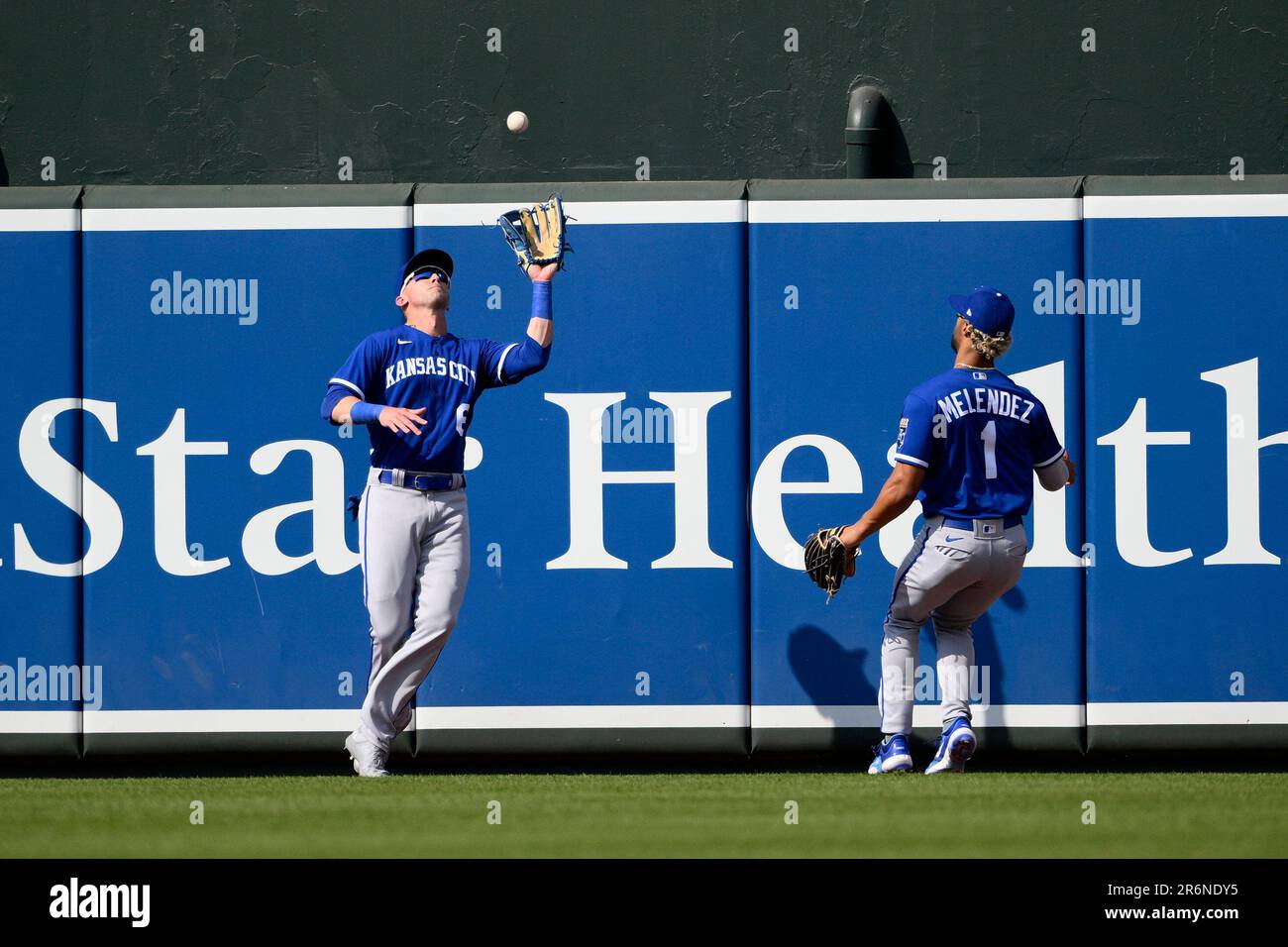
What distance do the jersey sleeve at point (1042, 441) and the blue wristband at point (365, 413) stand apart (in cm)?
241

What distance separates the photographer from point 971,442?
5.68 metres

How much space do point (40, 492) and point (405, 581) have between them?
5.58 ft

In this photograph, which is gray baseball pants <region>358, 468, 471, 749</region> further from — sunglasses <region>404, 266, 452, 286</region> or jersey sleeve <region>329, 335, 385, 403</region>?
sunglasses <region>404, 266, 452, 286</region>

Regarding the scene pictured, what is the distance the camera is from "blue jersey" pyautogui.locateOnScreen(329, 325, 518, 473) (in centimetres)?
589

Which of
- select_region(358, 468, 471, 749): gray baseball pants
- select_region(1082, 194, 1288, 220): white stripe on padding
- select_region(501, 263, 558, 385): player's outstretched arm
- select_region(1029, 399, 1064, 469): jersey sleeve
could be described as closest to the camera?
A: select_region(1029, 399, 1064, 469): jersey sleeve

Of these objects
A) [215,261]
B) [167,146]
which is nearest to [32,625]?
[215,261]

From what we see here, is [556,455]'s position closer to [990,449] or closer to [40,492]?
[990,449]

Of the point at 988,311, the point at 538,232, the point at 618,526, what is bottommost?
the point at 618,526

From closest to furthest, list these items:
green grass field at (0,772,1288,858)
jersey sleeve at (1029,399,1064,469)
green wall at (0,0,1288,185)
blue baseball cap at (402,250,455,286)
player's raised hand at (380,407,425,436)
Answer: green grass field at (0,772,1288,858)
player's raised hand at (380,407,425,436)
jersey sleeve at (1029,399,1064,469)
blue baseball cap at (402,250,455,286)
green wall at (0,0,1288,185)

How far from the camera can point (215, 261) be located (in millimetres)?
Answer: 6438

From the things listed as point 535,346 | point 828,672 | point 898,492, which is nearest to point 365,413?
point 535,346

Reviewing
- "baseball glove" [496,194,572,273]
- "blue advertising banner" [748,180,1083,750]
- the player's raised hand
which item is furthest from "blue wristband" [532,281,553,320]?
"blue advertising banner" [748,180,1083,750]

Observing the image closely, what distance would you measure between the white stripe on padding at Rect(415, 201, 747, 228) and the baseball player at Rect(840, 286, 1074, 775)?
1.15m

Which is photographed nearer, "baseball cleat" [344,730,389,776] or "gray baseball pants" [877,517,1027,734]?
"gray baseball pants" [877,517,1027,734]
